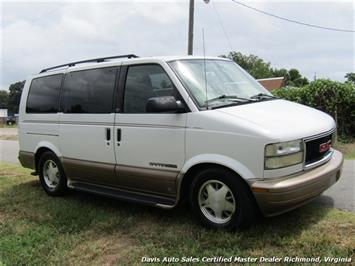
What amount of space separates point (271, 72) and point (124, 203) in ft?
250

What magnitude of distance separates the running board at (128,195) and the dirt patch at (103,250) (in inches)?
21.7

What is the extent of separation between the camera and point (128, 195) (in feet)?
17.3

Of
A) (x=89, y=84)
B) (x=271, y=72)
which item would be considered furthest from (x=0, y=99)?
(x=89, y=84)

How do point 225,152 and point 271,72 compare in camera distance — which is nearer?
point 225,152

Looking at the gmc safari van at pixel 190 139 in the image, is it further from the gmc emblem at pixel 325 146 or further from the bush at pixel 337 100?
the bush at pixel 337 100

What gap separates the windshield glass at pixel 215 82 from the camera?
4723 mm

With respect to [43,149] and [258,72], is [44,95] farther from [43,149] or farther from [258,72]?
[258,72]

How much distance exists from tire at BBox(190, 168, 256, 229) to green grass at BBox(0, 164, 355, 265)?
14cm

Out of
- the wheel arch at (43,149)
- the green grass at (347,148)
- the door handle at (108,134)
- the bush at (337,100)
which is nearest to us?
the door handle at (108,134)

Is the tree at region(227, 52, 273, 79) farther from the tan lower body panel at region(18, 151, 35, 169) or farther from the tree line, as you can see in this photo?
the tan lower body panel at region(18, 151, 35, 169)

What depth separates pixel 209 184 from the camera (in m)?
4.47

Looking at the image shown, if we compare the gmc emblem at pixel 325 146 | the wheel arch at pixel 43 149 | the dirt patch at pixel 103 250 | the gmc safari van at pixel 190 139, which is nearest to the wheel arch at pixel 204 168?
the gmc safari van at pixel 190 139

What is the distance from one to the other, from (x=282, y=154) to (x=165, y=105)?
4.51 ft

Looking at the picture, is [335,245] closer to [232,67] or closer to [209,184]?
[209,184]
